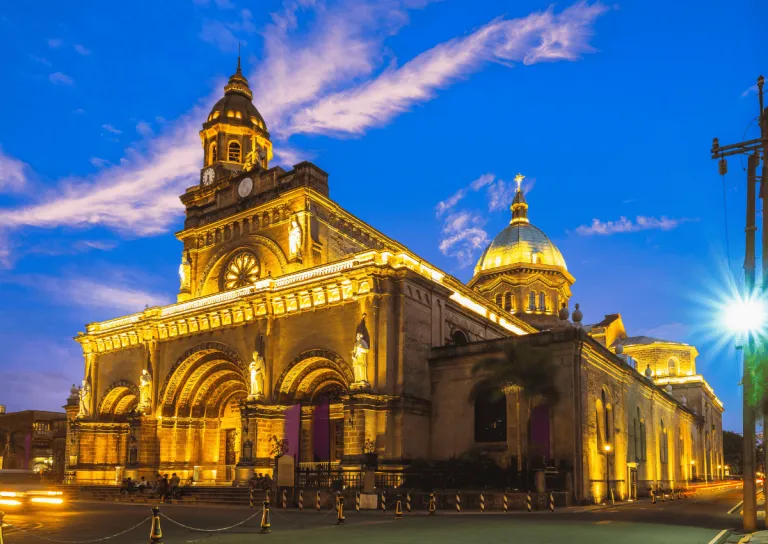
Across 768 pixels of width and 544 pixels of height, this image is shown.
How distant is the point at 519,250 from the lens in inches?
2975

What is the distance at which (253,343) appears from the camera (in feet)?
151

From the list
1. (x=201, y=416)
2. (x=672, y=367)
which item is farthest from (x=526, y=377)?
(x=672, y=367)

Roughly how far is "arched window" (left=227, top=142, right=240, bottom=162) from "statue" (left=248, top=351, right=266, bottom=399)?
63.6ft

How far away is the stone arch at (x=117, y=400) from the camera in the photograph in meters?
54.8

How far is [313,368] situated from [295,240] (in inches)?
325

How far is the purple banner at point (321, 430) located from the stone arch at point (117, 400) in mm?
17687

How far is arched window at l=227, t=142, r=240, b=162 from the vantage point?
Result: 187ft

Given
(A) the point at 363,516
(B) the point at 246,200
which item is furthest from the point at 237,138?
(A) the point at 363,516

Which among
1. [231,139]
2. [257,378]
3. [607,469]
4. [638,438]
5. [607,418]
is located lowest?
[607,469]

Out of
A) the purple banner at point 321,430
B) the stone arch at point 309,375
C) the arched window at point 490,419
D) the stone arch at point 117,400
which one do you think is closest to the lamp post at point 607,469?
the arched window at point 490,419

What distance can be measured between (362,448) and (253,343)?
38.6 ft

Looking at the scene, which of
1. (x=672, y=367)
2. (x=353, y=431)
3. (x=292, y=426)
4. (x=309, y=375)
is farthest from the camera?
(x=672, y=367)

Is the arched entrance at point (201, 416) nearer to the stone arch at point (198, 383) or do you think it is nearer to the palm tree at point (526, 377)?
the stone arch at point (198, 383)

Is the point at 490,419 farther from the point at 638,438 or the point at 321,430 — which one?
the point at 638,438
